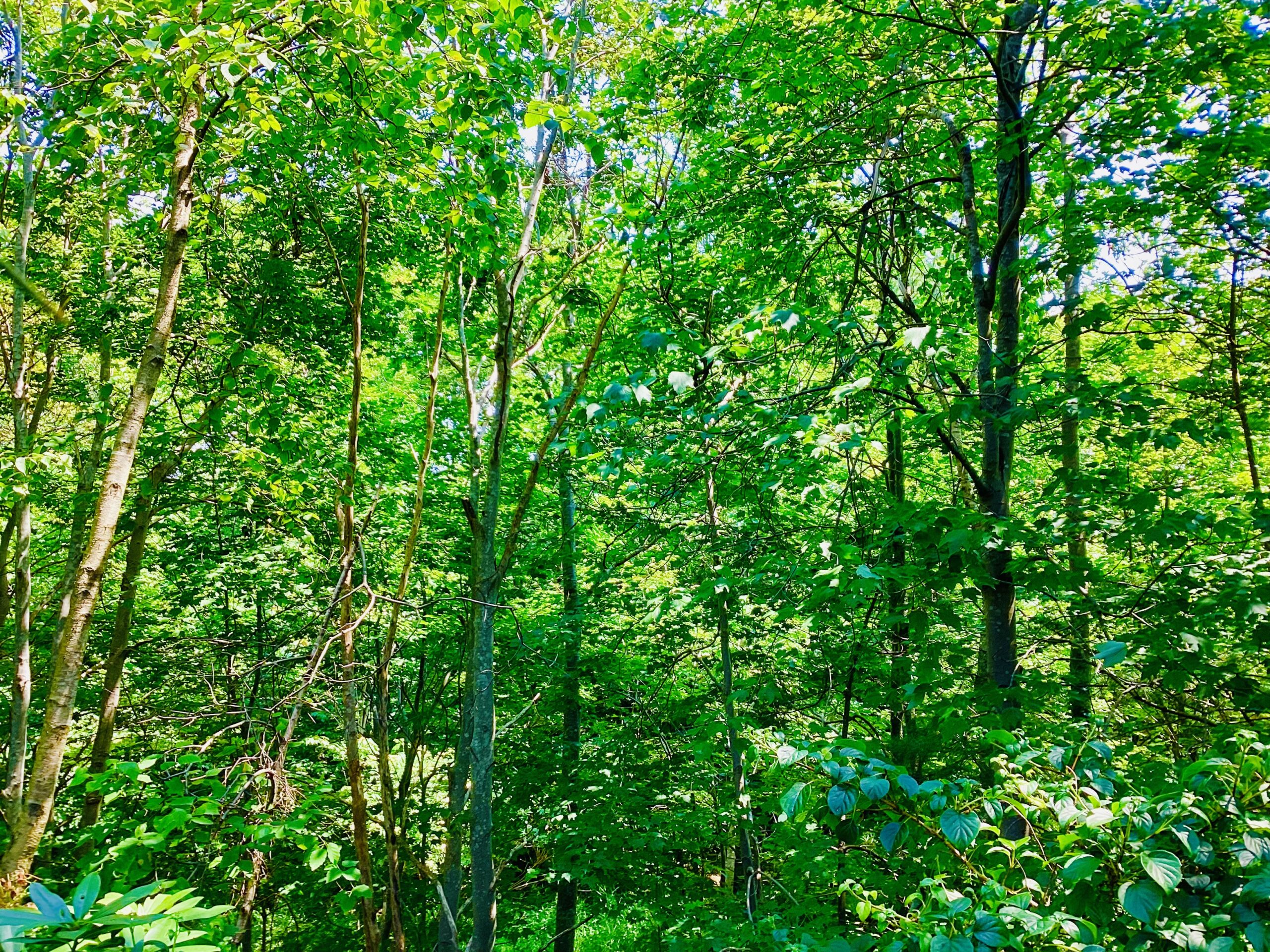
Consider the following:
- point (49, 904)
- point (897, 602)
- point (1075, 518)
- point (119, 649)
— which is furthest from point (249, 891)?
point (897, 602)

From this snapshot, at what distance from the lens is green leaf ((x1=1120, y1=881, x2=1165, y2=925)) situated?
52.0 inches

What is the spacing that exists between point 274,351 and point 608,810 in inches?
199

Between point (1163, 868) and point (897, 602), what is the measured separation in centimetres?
431

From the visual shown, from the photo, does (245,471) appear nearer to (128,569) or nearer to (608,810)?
(128,569)

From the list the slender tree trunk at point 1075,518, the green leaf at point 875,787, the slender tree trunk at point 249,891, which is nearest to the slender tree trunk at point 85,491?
the slender tree trunk at point 249,891

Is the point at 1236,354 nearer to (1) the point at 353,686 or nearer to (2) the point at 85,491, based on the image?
(1) the point at 353,686

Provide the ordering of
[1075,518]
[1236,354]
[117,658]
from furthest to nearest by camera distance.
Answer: [117,658] → [1236,354] → [1075,518]

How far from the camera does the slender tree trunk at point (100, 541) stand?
2516 millimetres

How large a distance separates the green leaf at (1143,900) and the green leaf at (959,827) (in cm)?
29

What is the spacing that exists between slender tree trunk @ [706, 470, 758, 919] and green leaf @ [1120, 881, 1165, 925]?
2.21 metres

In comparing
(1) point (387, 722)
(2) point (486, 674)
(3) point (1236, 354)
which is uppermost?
(3) point (1236, 354)

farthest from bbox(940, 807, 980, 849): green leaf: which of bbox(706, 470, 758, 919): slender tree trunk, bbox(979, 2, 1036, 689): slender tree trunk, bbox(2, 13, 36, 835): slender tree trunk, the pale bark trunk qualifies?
the pale bark trunk

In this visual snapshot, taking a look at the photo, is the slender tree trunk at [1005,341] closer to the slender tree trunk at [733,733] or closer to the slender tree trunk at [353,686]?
the slender tree trunk at [733,733]

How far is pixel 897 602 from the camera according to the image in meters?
5.47
